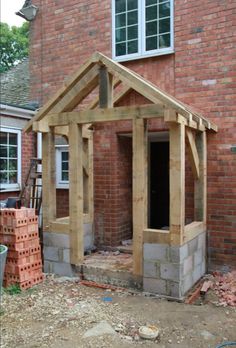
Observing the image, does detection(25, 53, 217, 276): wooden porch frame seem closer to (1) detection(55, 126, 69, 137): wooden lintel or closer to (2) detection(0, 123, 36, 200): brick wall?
(1) detection(55, 126, 69, 137): wooden lintel

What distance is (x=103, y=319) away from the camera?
4551 millimetres

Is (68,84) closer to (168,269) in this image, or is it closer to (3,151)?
(3,151)

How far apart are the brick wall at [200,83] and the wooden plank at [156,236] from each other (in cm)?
155

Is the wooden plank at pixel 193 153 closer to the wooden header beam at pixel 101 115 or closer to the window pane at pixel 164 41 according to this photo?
the wooden header beam at pixel 101 115

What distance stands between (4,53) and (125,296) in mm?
26294

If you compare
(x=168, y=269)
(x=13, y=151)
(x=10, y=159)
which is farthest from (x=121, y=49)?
(x=168, y=269)

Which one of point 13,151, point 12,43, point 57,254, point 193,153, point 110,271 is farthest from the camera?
point 12,43

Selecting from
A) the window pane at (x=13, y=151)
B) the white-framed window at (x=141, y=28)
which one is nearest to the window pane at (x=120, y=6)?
the white-framed window at (x=141, y=28)

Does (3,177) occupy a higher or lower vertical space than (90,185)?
higher

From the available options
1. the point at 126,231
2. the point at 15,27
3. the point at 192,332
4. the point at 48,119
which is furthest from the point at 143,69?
the point at 15,27

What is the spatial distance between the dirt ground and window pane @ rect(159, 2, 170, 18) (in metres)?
5.30

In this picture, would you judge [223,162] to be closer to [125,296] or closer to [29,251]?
[125,296]

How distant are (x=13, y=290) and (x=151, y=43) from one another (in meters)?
5.28

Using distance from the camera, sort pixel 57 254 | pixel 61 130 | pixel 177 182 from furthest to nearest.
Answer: pixel 61 130
pixel 57 254
pixel 177 182
